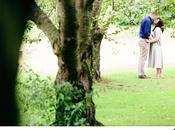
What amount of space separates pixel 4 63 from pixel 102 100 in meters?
0.63

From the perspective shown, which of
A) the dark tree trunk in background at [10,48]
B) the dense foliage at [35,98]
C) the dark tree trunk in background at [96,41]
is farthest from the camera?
the dark tree trunk in background at [96,41]

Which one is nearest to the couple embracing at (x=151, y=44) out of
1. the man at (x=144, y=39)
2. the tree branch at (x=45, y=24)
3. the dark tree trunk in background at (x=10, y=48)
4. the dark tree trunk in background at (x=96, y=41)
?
the man at (x=144, y=39)

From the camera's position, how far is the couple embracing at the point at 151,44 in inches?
123

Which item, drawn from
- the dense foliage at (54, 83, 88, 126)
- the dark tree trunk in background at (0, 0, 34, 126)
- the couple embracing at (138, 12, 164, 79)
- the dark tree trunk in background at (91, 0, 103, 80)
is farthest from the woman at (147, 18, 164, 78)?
the dark tree trunk in background at (0, 0, 34, 126)

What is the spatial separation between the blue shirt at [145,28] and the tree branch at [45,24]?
506 mm

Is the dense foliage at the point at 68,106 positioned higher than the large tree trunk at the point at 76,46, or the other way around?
the large tree trunk at the point at 76,46

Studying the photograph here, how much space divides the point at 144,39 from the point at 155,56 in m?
0.12

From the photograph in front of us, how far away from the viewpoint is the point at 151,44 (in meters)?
3.16

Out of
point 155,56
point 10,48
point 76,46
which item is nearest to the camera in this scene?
point 10,48

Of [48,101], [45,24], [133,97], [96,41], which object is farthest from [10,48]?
[133,97]

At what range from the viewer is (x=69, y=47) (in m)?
2.98

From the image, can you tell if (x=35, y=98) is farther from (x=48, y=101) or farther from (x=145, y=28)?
(x=145, y=28)

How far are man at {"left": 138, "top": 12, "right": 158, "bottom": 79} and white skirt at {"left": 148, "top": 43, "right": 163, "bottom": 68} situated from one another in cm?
3

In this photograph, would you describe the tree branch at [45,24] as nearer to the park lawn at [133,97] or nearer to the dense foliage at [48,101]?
the dense foliage at [48,101]
